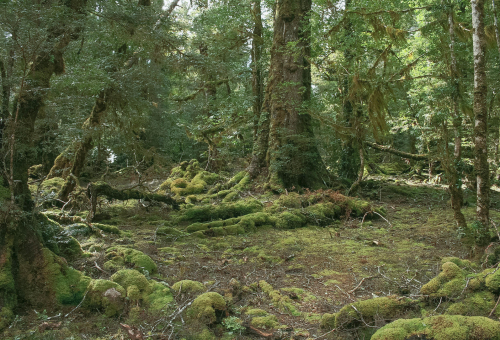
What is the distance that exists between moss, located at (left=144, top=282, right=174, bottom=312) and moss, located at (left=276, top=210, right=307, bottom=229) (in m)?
4.84

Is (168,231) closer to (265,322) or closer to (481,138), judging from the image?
(265,322)

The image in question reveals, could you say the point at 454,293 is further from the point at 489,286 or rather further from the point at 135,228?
the point at 135,228

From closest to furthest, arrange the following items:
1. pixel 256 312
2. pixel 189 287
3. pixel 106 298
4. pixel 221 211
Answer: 1. pixel 106 298
2. pixel 256 312
3. pixel 189 287
4. pixel 221 211

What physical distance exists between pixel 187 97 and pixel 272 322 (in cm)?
1346

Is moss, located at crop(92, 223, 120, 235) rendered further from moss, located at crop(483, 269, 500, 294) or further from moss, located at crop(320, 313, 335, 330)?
moss, located at crop(483, 269, 500, 294)

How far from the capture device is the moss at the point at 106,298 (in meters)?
3.78

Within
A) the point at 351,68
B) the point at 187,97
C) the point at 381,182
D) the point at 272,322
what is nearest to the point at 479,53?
the point at 272,322

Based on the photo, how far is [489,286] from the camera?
11.4ft

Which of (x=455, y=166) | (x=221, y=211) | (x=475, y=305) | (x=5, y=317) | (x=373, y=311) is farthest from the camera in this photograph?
(x=221, y=211)

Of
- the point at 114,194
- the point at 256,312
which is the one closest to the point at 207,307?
the point at 256,312

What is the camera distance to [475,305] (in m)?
3.42

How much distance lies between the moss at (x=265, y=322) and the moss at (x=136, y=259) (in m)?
1.95

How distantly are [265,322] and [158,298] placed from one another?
4.36 feet

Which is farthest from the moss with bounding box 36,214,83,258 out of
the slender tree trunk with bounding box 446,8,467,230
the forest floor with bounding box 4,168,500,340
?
the slender tree trunk with bounding box 446,8,467,230
